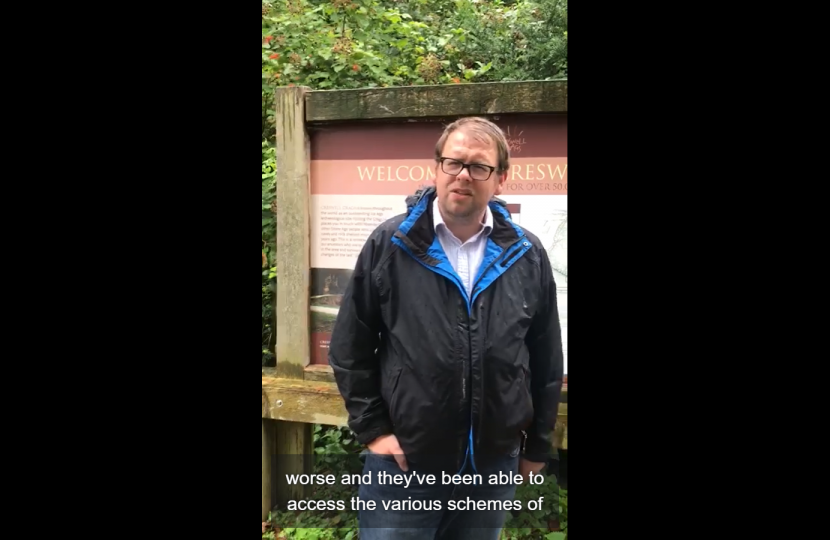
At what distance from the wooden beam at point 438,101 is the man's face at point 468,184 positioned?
144 millimetres

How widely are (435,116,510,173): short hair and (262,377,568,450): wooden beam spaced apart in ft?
3.47

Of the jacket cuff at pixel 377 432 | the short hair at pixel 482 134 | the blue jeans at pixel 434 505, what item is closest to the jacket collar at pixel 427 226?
the short hair at pixel 482 134

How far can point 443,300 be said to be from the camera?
7.75 feet

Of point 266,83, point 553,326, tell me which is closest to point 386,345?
point 553,326

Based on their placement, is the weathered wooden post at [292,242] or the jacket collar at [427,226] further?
the weathered wooden post at [292,242]

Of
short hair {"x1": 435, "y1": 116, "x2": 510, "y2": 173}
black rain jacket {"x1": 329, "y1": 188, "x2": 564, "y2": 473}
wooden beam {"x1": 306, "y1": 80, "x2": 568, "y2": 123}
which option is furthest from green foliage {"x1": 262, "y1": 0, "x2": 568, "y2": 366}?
black rain jacket {"x1": 329, "y1": 188, "x2": 564, "y2": 473}

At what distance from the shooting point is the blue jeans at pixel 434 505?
2.48 meters

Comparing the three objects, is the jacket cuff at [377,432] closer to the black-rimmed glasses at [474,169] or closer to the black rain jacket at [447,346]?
the black rain jacket at [447,346]

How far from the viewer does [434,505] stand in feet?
A: 8.23

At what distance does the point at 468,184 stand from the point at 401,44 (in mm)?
768

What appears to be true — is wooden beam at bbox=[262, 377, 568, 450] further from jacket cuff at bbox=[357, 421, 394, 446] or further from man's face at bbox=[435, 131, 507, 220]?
man's face at bbox=[435, 131, 507, 220]

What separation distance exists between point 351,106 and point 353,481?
1.49 meters

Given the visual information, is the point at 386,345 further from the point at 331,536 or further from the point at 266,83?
the point at 266,83

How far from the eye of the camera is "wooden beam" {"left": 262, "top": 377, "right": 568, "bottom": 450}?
8.75ft
